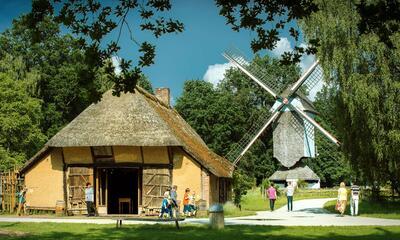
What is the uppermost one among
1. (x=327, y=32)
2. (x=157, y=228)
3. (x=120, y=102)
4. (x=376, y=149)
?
(x=327, y=32)

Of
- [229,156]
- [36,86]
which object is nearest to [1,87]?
[36,86]

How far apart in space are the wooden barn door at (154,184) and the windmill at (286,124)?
20418 millimetres

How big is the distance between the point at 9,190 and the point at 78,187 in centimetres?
369

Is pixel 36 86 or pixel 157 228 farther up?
pixel 36 86

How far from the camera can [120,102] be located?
2917 cm

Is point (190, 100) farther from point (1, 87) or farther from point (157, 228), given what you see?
point (157, 228)

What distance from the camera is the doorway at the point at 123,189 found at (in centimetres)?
3219

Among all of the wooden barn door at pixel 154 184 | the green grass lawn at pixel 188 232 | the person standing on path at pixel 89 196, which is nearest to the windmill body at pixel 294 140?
the wooden barn door at pixel 154 184

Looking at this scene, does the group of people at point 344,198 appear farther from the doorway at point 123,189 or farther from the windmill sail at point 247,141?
the windmill sail at point 247,141

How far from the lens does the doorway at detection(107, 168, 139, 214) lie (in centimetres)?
3219

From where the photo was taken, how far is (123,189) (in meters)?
33.5

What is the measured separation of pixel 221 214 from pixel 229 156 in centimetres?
3061

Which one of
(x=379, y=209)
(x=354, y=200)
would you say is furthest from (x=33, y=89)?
(x=354, y=200)

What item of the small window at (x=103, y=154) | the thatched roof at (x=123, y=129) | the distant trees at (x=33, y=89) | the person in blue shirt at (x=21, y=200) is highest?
the distant trees at (x=33, y=89)
